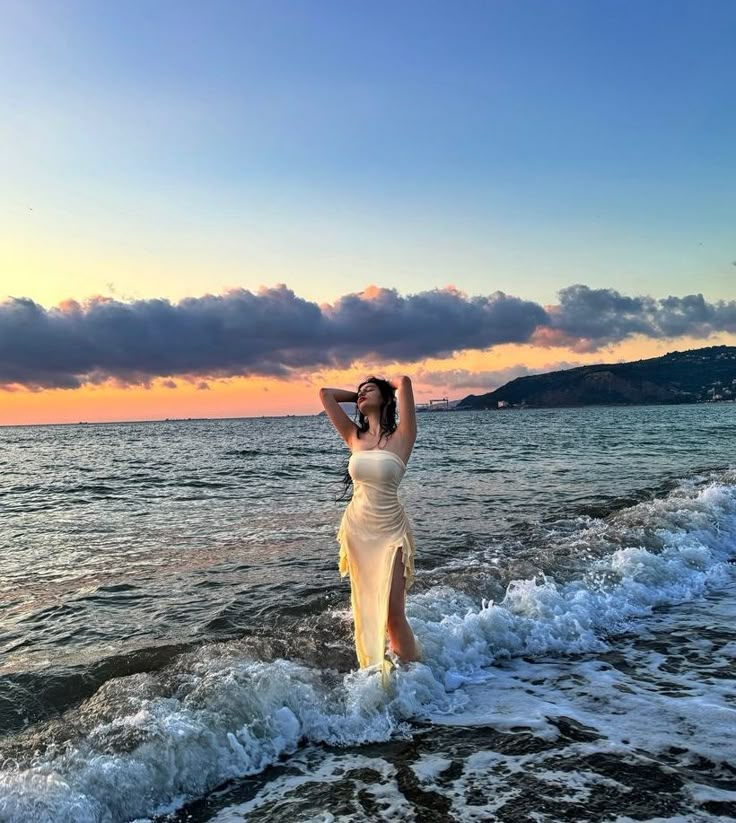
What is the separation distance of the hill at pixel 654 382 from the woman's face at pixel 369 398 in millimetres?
194460

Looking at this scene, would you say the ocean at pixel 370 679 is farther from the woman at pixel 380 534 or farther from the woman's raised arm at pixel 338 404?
the woman's raised arm at pixel 338 404

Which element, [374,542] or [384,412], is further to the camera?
[384,412]

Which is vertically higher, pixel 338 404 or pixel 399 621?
pixel 338 404

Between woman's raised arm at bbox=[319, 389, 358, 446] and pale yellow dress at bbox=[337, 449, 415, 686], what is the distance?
1.62 ft

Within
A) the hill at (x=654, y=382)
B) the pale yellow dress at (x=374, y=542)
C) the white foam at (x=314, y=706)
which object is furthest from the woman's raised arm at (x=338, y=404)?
the hill at (x=654, y=382)

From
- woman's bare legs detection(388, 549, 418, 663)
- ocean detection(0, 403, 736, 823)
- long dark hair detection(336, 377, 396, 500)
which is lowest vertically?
ocean detection(0, 403, 736, 823)

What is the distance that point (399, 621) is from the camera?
5992 mm

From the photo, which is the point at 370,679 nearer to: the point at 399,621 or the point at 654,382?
the point at 399,621

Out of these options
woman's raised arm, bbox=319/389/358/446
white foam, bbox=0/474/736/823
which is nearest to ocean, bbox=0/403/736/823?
white foam, bbox=0/474/736/823

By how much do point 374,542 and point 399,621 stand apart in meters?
0.82

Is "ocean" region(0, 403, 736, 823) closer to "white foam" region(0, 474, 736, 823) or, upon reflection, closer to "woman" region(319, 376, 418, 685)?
"white foam" region(0, 474, 736, 823)

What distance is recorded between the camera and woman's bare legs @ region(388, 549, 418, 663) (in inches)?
231

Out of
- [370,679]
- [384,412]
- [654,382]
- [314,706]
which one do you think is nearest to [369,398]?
[384,412]

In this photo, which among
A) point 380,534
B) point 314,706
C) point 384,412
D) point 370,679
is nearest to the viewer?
point 314,706
